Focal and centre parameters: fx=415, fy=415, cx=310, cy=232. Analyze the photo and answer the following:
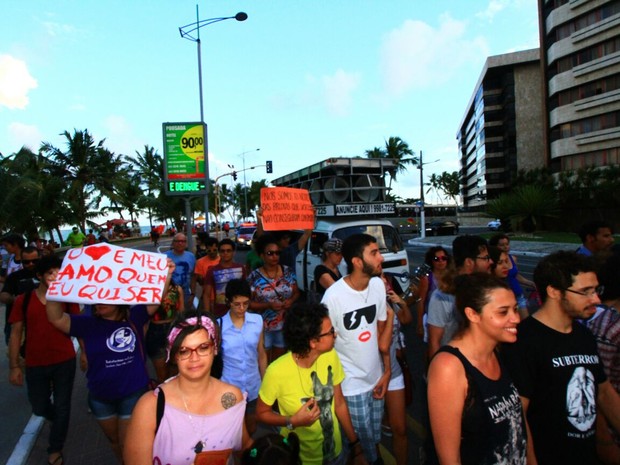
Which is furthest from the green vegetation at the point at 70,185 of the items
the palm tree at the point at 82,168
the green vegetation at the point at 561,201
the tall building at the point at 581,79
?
the tall building at the point at 581,79

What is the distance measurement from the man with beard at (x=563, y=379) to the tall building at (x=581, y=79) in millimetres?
44965

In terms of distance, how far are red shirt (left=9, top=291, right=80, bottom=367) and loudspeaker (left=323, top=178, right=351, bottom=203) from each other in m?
6.47

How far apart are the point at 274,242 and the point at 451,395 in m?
3.04

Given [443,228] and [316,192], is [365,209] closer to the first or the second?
[316,192]

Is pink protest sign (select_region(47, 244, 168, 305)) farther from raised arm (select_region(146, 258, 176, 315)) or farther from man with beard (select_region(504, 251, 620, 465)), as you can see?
man with beard (select_region(504, 251, 620, 465))

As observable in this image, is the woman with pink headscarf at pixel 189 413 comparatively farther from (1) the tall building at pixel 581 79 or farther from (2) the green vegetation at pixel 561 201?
(1) the tall building at pixel 581 79

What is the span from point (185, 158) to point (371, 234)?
660 cm

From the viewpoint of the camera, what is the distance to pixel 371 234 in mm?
9188

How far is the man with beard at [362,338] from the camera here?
9.89 ft

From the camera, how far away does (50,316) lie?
10.1 feet

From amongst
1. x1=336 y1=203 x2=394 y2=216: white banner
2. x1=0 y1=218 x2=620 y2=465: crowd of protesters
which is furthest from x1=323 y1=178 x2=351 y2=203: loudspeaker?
x1=0 y1=218 x2=620 y2=465: crowd of protesters

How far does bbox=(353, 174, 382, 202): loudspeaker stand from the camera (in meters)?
9.41

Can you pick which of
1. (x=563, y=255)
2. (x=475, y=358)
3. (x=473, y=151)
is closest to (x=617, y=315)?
(x=563, y=255)

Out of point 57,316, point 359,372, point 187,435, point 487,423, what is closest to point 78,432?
point 57,316
